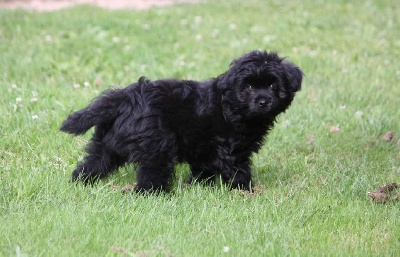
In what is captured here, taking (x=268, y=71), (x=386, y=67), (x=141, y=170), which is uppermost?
(x=268, y=71)

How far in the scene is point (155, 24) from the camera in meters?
11.4

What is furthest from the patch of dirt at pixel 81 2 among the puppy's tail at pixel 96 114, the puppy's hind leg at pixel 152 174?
the puppy's hind leg at pixel 152 174

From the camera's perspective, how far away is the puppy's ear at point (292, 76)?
5.26 meters

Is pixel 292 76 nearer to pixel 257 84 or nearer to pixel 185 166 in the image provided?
pixel 257 84

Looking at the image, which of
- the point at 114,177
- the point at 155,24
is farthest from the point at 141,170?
the point at 155,24

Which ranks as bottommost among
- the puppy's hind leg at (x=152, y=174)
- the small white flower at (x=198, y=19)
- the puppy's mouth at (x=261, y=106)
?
the small white flower at (x=198, y=19)

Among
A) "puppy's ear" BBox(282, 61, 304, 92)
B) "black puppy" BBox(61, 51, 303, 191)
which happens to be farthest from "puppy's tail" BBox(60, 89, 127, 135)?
"puppy's ear" BBox(282, 61, 304, 92)

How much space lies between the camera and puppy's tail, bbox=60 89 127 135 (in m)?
4.85

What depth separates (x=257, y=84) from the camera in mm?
5191

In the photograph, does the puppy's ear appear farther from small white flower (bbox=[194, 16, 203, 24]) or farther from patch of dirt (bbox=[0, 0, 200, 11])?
patch of dirt (bbox=[0, 0, 200, 11])

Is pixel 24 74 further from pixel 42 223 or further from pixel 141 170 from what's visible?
pixel 42 223

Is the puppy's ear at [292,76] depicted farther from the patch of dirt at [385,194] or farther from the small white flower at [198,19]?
the small white flower at [198,19]

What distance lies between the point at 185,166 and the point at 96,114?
56.0 inches

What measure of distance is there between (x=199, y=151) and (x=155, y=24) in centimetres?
659
